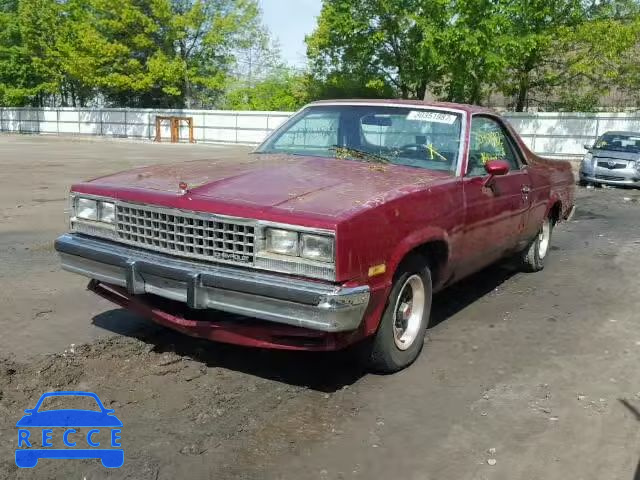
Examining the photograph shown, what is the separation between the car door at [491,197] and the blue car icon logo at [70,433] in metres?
2.59

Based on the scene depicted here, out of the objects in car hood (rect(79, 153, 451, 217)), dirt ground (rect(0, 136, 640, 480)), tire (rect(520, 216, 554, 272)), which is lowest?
dirt ground (rect(0, 136, 640, 480))

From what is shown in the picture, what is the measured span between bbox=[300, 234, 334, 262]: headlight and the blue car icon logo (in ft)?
4.20

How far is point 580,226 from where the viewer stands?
10180 millimetres

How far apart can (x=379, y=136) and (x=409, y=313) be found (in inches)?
58.6

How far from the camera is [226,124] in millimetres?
36219

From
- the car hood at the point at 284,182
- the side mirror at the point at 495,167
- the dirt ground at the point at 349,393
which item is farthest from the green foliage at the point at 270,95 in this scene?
the car hood at the point at 284,182

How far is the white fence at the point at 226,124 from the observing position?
89.1 feet

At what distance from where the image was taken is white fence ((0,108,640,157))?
27156mm

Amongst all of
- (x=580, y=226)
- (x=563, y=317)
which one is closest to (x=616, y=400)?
(x=563, y=317)

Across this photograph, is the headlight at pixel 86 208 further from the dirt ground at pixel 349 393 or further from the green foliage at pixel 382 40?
the green foliage at pixel 382 40

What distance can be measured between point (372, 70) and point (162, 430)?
104 ft

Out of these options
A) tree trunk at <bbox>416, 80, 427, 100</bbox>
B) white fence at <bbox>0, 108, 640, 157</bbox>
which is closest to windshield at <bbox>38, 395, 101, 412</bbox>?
white fence at <bbox>0, 108, 640, 157</bbox>

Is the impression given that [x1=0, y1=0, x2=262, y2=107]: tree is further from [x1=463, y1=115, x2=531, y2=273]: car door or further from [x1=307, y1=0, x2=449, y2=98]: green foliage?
[x1=463, y1=115, x2=531, y2=273]: car door

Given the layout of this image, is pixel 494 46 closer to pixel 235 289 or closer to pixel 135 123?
pixel 135 123
